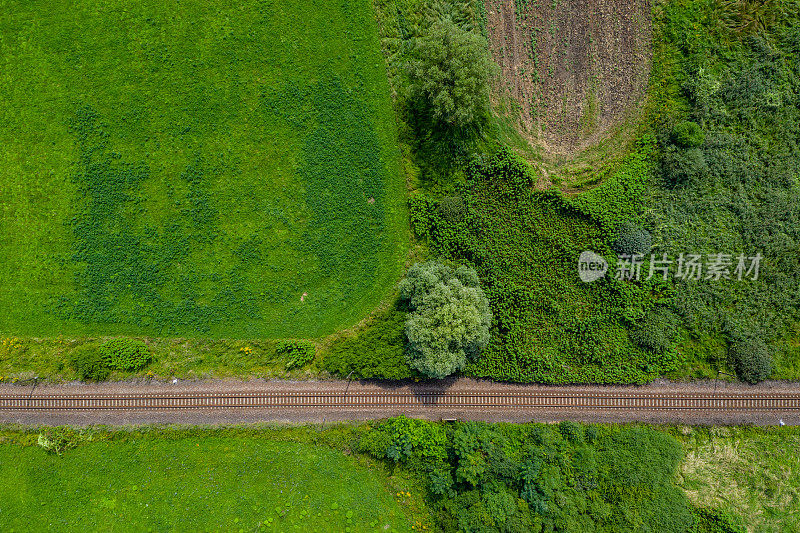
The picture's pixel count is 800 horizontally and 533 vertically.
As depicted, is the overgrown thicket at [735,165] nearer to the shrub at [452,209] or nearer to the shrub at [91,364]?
the shrub at [452,209]

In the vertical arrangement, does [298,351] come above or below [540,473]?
above

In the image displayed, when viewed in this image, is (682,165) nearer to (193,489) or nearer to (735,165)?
(735,165)

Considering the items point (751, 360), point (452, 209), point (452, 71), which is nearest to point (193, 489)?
point (452, 209)

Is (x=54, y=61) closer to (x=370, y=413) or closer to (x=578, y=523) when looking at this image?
(x=370, y=413)

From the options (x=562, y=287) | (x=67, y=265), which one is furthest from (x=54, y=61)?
(x=562, y=287)

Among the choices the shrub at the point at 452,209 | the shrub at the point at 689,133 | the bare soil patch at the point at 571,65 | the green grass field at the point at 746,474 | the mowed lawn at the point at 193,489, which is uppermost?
the bare soil patch at the point at 571,65

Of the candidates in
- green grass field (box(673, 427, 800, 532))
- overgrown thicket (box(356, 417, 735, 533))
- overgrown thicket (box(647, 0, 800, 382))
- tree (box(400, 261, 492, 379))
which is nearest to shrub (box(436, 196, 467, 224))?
tree (box(400, 261, 492, 379))

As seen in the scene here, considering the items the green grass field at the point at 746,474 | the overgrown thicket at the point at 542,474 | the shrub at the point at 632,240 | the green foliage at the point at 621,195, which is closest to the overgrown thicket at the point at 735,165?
the green foliage at the point at 621,195
